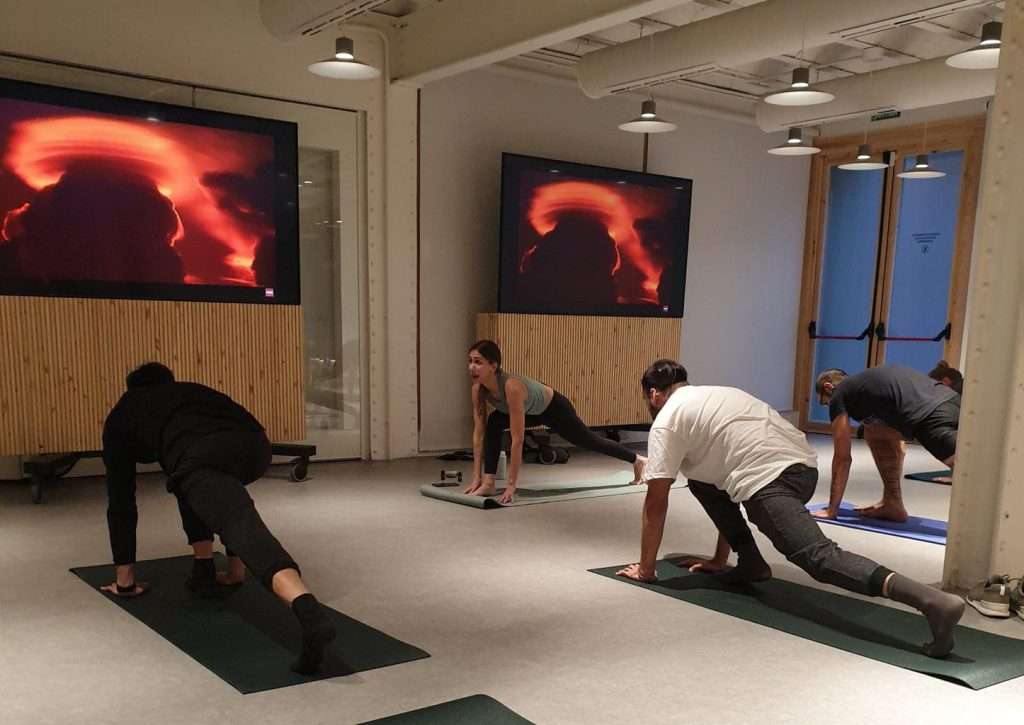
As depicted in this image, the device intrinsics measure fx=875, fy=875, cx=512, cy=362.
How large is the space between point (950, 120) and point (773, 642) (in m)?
7.39

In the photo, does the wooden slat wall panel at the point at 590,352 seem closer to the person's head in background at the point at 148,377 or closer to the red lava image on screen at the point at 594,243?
the red lava image on screen at the point at 594,243

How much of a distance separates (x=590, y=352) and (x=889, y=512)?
3187mm

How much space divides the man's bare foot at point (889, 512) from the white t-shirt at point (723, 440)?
87.1 inches

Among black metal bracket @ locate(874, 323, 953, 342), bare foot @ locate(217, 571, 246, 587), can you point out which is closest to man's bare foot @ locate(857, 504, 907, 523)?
bare foot @ locate(217, 571, 246, 587)

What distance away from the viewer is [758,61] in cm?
800

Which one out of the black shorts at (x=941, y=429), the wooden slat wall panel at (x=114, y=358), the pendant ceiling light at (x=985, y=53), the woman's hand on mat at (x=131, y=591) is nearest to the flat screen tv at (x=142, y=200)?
the wooden slat wall panel at (x=114, y=358)


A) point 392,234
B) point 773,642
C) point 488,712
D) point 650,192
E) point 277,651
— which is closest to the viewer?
point 488,712

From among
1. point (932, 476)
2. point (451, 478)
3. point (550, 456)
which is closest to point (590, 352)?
point (550, 456)

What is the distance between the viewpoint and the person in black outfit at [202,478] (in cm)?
285

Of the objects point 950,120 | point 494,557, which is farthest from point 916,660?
point 950,120

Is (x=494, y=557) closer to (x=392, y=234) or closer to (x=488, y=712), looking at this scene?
(x=488, y=712)

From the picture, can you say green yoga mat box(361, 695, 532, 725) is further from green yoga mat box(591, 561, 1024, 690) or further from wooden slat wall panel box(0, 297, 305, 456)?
wooden slat wall panel box(0, 297, 305, 456)

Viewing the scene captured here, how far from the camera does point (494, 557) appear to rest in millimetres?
4363

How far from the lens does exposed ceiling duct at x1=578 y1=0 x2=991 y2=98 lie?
5435 millimetres
